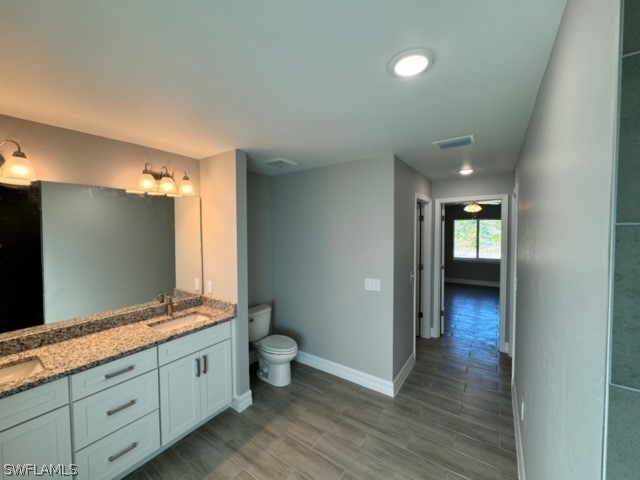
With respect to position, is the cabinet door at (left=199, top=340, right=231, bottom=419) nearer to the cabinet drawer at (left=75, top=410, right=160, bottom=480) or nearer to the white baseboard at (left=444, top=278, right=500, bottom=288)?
the cabinet drawer at (left=75, top=410, right=160, bottom=480)

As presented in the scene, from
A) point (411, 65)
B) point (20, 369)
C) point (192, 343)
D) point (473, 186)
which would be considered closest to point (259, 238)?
point (192, 343)

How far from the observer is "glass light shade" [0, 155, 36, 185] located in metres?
1.60

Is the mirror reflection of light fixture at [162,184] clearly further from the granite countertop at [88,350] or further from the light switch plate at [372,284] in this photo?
the light switch plate at [372,284]

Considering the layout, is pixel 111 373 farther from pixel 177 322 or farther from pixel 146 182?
pixel 146 182

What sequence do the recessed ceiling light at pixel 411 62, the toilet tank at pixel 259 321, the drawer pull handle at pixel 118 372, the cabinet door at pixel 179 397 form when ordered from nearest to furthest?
the recessed ceiling light at pixel 411 62, the drawer pull handle at pixel 118 372, the cabinet door at pixel 179 397, the toilet tank at pixel 259 321

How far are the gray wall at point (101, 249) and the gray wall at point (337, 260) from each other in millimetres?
1357

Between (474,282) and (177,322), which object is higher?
(177,322)

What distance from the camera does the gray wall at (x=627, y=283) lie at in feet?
1.57

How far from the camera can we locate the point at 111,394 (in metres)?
1.70

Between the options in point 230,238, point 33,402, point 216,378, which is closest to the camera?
point 33,402

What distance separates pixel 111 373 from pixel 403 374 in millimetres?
2677

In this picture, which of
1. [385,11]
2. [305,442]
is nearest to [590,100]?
[385,11]

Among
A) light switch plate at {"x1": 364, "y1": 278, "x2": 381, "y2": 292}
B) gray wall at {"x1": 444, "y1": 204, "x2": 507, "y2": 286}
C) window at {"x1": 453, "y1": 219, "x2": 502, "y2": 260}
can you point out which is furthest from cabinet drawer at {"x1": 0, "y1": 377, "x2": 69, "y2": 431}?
window at {"x1": 453, "y1": 219, "x2": 502, "y2": 260}

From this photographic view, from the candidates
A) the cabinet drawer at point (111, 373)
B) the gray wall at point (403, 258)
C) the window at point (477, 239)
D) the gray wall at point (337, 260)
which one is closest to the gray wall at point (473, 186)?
the gray wall at point (403, 258)
